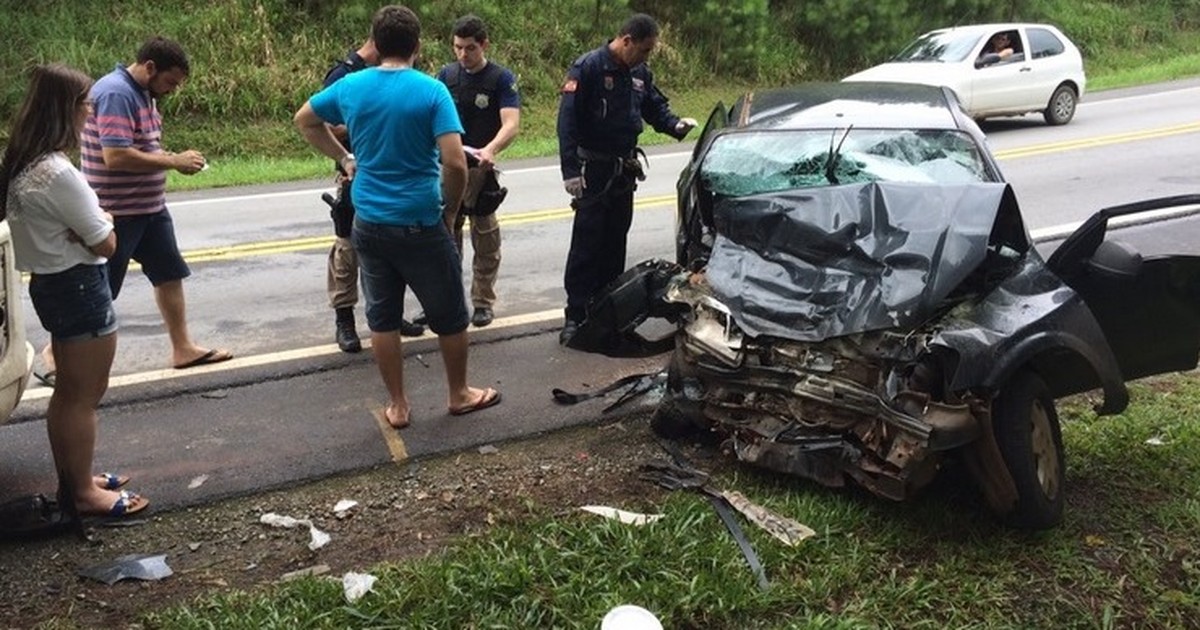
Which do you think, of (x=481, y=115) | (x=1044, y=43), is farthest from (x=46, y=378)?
(x=1044, y=43)

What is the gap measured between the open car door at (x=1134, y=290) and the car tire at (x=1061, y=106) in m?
11.9

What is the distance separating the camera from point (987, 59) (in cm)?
1415

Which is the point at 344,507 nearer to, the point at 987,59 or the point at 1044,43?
the point at 987,59

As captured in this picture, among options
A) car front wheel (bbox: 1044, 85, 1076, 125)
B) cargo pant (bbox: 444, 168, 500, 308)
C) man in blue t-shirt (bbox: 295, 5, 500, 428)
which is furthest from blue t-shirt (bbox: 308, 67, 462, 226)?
car front wheel (bbox: 1044, 85, 1076, 125)

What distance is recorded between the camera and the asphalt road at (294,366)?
175 inches

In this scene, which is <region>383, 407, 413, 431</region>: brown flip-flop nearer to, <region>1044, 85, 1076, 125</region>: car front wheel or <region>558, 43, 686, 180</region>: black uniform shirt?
<region>558, 43, 686, 180</region>: black uniform shirt

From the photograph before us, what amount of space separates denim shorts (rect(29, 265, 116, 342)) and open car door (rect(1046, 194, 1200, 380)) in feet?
12.1

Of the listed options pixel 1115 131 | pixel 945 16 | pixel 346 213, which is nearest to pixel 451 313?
pixel 346 213

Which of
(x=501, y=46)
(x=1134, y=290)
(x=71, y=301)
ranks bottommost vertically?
(x=501, y=46)

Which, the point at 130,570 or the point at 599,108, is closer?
the point at 130,570

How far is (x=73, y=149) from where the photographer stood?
3.59m

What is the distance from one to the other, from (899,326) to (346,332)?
3295 mm

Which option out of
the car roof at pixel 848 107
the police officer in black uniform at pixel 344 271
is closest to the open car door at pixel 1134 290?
the car roof at pixel 848 107

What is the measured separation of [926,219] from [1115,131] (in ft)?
36.8
